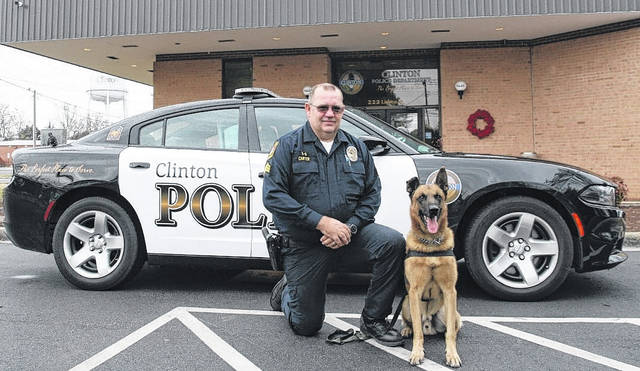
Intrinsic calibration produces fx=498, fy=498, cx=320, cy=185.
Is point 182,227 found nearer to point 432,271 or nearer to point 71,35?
point 432,271

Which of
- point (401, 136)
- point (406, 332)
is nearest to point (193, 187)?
point (401, 136)

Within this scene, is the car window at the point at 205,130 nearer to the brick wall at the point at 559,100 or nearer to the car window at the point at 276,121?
the car window at the point at 276,121

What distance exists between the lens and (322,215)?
2.97 m

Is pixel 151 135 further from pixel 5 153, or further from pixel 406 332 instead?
pixel 5 153

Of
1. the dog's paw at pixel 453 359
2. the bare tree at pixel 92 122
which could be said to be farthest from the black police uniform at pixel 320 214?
the bare tree at pixel 92 122

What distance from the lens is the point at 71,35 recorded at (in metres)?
→ 12.0

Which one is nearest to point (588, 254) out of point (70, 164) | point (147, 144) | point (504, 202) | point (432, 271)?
point (504, 202)

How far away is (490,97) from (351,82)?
377 cm

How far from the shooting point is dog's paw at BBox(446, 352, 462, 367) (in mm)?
2613

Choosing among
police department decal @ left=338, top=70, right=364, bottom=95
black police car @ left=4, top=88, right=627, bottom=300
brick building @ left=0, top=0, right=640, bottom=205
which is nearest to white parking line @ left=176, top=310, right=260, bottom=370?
black police car @ left=4, top=88, right=627, bottom=300

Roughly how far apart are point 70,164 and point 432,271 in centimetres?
319

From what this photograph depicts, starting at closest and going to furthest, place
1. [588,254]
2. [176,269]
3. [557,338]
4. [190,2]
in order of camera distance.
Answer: [557,338] < [588,254] < [176,269] < [190,2]

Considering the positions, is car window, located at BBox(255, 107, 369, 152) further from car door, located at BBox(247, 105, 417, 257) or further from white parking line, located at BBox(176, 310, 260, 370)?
white parking line, located at BBox(176, 310, 260, 370)

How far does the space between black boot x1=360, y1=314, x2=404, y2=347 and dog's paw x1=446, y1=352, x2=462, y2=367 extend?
0.37 m
